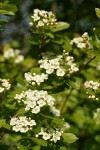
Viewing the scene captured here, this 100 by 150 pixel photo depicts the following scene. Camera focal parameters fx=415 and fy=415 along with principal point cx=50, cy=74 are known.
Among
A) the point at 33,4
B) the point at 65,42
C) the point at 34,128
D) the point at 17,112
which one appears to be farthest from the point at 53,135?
the point at 33,4

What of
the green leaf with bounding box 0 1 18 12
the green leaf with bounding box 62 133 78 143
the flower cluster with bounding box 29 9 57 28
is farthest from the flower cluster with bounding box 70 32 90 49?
the green leaf with bounding box 62 133 78 143

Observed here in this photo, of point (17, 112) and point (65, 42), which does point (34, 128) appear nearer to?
point (17, 112)

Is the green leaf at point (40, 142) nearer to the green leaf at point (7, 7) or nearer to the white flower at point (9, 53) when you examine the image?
the green leaf at point (7, 7)

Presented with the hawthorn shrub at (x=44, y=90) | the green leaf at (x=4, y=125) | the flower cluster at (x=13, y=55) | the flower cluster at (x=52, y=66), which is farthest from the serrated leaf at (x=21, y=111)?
the flower cluster at (x=13, y=55)

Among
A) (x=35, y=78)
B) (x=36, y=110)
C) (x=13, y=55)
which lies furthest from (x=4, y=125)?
(x=13, y=55)

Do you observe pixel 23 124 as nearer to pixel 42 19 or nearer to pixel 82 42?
pixel 42 19
